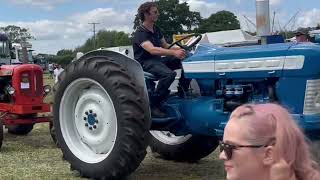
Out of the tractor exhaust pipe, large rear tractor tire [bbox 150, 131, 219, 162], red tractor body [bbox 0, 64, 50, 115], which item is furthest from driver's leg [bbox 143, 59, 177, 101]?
red tractor body [bbox 0, 64, 50, 115]

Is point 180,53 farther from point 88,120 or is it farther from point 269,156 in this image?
point 269,156

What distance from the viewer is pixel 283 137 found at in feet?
6.23

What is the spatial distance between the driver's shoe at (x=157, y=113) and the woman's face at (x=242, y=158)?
169 inches

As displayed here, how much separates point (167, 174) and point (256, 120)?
489 centimetres

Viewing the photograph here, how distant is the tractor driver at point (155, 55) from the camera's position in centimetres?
611

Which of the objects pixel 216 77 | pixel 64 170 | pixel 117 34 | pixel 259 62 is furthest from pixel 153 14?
pixel 117 34

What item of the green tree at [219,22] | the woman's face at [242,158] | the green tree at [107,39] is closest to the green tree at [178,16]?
the green tree at [219,22]

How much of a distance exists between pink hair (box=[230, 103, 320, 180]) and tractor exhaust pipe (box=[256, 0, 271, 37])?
3.84 meters

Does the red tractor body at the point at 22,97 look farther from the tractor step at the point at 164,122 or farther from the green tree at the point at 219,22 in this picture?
the green tree at the point at 219,22

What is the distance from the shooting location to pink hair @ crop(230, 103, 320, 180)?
6.23ft

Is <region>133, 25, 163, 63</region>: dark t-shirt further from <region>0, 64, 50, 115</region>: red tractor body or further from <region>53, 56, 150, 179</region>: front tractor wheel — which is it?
<region>0, 64, 50, 115</region>: red tractor body

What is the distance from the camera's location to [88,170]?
20.4ft

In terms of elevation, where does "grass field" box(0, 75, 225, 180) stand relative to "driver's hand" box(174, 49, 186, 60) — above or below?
below

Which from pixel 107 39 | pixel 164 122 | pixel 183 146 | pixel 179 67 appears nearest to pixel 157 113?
pixel 164 122
